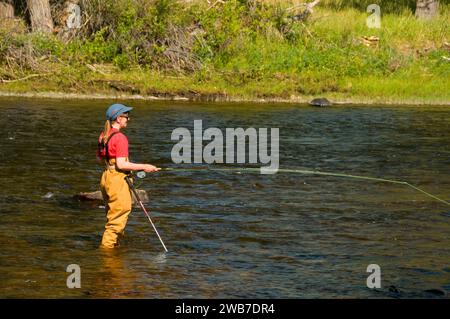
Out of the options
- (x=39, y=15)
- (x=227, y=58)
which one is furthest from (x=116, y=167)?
(x=39, y=15)

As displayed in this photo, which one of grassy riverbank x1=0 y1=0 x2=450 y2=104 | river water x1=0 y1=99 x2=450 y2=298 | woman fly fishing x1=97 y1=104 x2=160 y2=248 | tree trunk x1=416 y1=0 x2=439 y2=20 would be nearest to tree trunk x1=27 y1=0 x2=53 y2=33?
grassy riverbank x1=0 y1=0 x2=450 y2=104

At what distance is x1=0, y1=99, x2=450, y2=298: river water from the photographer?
402 inches

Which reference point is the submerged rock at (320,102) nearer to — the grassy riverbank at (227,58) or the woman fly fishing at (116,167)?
the grassy riverbank at (227,58)

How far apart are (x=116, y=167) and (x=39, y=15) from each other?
18.8m

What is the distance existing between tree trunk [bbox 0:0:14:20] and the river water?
8.00 meters

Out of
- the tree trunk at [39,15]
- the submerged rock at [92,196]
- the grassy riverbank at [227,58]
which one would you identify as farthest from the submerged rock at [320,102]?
the submerged rock at [92,196]

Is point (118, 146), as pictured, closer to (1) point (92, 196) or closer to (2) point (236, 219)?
(2) point (236, 219)

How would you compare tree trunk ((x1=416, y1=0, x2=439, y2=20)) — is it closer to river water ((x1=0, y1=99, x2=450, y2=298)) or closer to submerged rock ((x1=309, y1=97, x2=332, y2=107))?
submerged rock ((x1=309, y1=97, x2=332, y2=107))

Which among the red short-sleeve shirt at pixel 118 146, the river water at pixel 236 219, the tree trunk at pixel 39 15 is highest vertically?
the tree trunk at pixel 39 15

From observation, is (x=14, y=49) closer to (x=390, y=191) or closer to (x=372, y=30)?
(x=372, y=30)

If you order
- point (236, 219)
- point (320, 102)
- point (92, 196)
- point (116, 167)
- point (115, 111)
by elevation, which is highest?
point (115, 111)

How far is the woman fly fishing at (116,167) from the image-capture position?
1088 cm

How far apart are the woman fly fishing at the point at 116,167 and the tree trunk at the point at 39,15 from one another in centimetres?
1838

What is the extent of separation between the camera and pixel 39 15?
94.9ft
